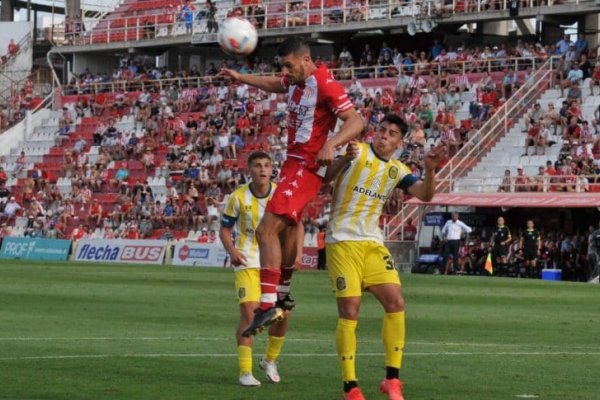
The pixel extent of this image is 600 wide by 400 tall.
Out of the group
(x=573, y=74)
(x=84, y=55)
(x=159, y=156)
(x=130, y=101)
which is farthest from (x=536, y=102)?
(x=84, y=55)

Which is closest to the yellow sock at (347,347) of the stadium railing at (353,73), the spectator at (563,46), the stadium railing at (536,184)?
the stadium railing at (536,184)

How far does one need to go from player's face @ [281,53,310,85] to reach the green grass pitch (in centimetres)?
282

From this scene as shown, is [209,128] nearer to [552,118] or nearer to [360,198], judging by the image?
[552,118]

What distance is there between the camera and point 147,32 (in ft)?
227

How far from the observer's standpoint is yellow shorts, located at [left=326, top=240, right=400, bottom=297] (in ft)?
40.3

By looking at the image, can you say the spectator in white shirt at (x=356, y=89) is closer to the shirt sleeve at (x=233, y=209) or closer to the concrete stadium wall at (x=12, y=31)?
the concrete stadium wall at (x=12, y=31)

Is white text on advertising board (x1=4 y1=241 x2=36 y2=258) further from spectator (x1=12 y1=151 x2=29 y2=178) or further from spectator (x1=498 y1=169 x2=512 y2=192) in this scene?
spectator (x1=498 y1=169 x2=512 y2=192)

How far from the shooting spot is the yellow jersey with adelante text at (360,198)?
1258cm

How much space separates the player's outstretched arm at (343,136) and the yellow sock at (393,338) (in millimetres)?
1434

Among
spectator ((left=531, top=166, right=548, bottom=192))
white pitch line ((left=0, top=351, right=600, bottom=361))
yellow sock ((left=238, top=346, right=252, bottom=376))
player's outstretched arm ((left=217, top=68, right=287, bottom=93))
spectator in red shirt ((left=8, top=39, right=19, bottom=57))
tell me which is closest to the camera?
yellow sock ((left=238, top=346, right=252, bottom=376))

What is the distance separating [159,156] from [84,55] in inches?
629

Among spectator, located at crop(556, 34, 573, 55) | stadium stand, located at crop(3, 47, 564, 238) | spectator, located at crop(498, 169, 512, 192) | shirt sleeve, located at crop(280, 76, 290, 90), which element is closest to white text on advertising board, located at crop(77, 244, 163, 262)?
stadium stand, located at crop(3, 47, 564, 238)

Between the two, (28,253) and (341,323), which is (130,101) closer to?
(28,253)

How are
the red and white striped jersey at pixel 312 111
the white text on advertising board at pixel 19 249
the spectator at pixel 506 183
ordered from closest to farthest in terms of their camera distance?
the red and white striped jersey at pixel 312 111
the spectator at pixel 506 183
the white text on advertising board at pixel 19 249
